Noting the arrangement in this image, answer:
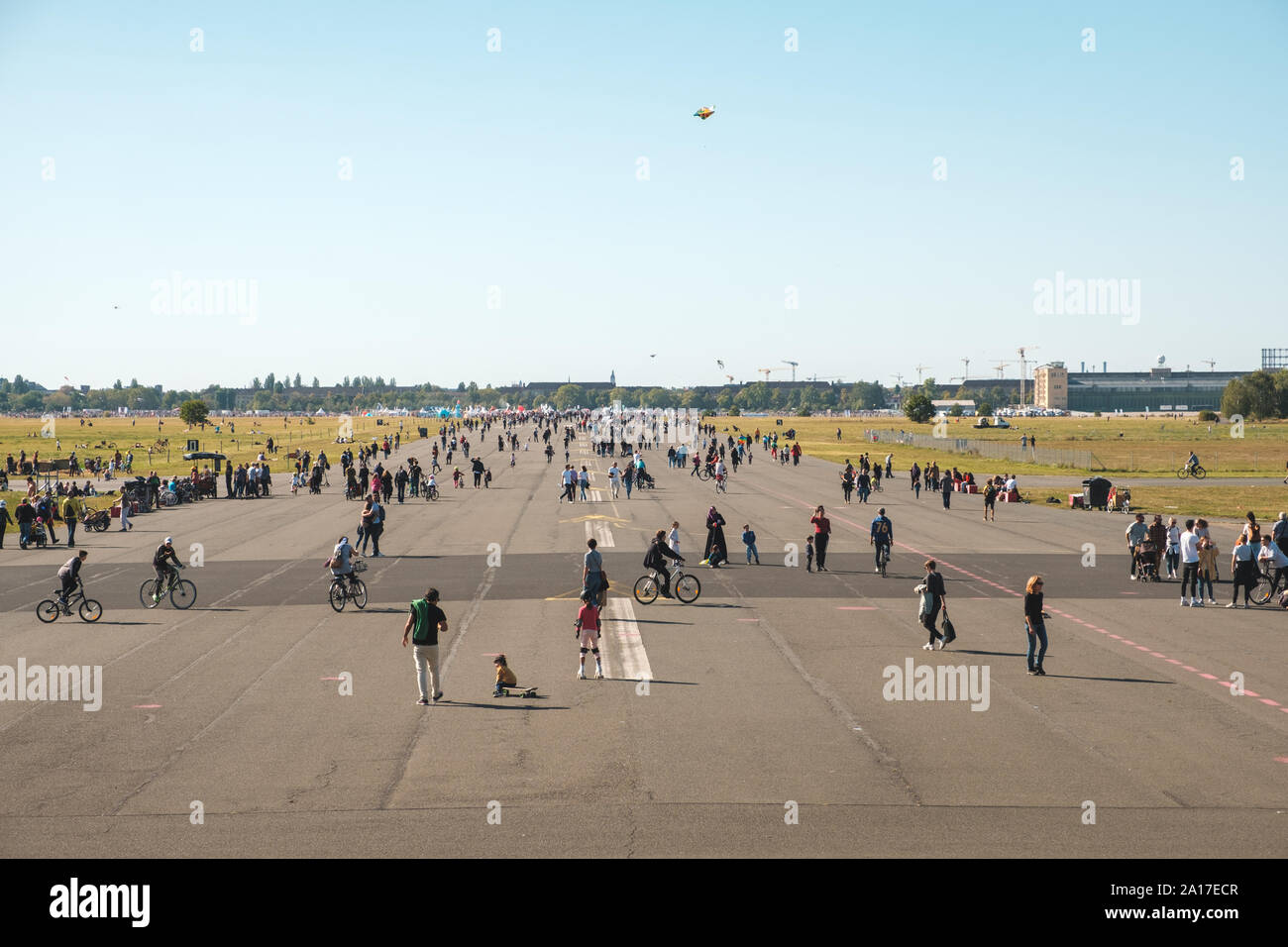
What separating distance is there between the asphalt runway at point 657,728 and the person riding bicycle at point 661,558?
899mm

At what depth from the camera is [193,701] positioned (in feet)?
49.4

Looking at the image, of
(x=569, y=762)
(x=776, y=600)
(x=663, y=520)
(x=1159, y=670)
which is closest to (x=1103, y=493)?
(x=663, y=520)

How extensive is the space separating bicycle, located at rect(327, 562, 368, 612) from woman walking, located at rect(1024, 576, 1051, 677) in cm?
1341

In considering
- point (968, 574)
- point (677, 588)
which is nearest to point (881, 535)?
point (968, 574)

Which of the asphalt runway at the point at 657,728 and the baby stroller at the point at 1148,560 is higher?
the baby stroller at the point at 1148,560

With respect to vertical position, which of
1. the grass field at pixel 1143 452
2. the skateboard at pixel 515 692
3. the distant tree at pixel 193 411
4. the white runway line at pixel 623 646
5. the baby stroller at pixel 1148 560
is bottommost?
the white runway line at pixel 623 646

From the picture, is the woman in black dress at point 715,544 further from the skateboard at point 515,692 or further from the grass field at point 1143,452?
the grass field at point 1143,452

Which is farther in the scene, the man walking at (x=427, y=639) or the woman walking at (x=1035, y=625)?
the woman walking at (x=1035, y=625)

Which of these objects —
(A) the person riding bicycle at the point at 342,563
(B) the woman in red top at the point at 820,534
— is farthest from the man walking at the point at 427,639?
(B) the woman in red top at the point at 820,534

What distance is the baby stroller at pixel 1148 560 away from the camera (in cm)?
2616

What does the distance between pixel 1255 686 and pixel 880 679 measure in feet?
17.8

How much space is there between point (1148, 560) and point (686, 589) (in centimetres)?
1177

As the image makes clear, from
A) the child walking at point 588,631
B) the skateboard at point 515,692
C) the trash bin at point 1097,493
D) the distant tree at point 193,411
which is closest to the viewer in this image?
the skateboard at point 515,692
